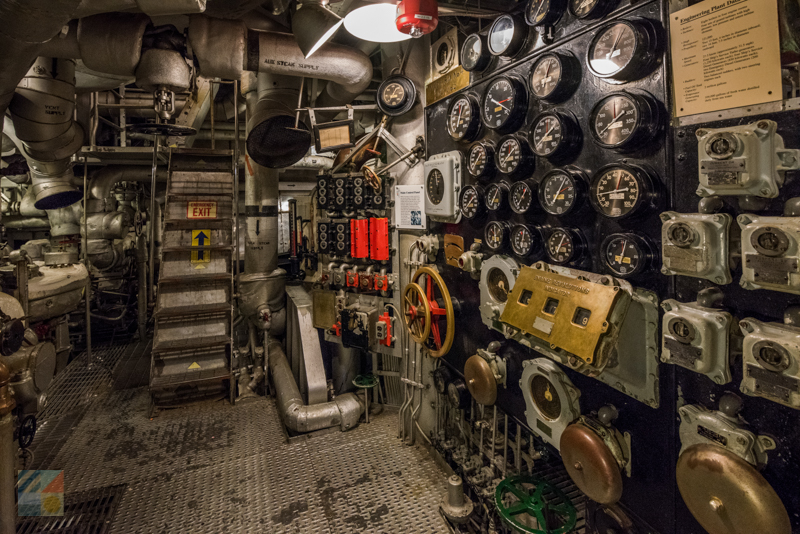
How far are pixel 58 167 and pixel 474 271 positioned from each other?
6.01m

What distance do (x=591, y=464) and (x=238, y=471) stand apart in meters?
2.64

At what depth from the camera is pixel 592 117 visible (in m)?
1.74

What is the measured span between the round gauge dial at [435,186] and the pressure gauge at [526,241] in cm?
79

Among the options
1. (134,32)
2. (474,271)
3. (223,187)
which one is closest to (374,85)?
(223,187)

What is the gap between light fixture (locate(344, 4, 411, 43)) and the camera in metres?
2.15

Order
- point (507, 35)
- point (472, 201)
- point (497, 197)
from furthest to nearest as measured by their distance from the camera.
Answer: point (472, 201) → point (497, 197) → point (507, 35)

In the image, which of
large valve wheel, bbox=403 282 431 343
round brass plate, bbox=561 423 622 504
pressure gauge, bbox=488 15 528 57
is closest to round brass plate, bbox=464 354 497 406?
large valve wheel, bbox=403 282 431 343

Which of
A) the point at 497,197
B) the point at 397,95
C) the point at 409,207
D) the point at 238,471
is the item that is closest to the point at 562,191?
the point at 497,197

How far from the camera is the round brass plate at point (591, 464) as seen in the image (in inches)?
64.4

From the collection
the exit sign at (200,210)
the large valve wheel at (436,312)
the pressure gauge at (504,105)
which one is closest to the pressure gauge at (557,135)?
the pressure gauge at (504,105)

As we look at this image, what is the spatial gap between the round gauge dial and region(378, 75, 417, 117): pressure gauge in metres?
0.62

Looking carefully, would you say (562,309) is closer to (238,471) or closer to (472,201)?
(472,201)

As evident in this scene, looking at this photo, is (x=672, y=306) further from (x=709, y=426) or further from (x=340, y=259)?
(x=340, y=259)

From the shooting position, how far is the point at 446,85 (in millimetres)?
2910
